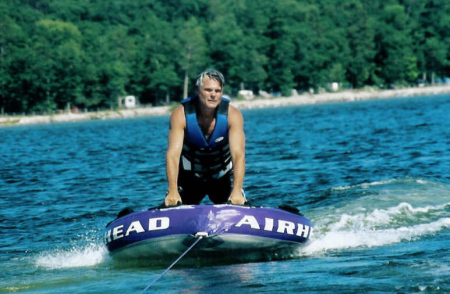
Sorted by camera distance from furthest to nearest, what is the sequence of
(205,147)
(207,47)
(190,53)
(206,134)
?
(207,47) < (190,53) < (205,147) < (206,134)

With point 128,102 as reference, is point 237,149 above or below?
above

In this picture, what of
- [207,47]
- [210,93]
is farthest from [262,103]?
[210,93]

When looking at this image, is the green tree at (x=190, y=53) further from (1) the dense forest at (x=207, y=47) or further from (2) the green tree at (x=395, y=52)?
(2) the green tree at (x=395, y=52)

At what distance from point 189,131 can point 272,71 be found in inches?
4994

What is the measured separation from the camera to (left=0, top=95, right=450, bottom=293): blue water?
27.7 feet

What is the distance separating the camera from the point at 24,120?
340ft

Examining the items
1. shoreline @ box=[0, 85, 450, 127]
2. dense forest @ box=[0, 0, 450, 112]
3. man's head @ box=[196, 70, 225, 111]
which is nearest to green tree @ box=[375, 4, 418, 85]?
dense forest @ box=[0, 0, 450, 112]

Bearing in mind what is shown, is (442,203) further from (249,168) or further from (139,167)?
(139,167)

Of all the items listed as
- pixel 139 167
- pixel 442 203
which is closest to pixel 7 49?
pixel 139 167

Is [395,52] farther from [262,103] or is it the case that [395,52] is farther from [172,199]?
[172,199]

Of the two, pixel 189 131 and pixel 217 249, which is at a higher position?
pixel 189 131

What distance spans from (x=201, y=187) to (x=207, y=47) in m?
126

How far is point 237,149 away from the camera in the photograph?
9.62 m

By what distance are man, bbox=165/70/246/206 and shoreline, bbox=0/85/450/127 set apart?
93.9m
